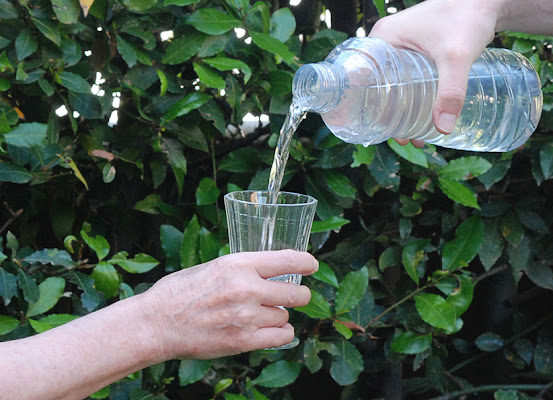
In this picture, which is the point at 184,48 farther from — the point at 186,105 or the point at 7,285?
the point at 7,285

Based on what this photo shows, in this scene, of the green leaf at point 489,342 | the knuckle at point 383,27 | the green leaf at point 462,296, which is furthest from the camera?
the green leaf at point 489,342

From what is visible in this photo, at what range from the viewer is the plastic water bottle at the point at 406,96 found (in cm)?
110

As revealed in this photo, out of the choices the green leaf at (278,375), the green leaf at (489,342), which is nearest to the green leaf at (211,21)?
the green leaf at (278,375)

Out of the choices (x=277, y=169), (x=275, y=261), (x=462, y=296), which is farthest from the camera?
(x=462, y=296)

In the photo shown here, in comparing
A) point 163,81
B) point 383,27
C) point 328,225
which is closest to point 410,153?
point 328,225

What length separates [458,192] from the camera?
5.09 ft

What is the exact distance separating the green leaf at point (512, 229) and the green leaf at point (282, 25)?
74 centimetres

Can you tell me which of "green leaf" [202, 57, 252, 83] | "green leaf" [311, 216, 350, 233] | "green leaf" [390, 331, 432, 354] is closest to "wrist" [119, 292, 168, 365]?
"green leaf" [311, 216, 350, 233]

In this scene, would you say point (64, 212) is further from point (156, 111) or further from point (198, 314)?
point (198, 314)

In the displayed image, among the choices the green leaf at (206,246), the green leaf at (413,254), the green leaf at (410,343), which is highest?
the green leaf at (206,246)

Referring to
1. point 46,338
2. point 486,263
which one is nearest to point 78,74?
point 46,338

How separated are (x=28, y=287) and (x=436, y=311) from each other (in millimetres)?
939

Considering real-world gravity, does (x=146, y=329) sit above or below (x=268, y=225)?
below

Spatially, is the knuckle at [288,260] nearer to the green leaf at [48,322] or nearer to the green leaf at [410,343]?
the green leaf at [48,322]
